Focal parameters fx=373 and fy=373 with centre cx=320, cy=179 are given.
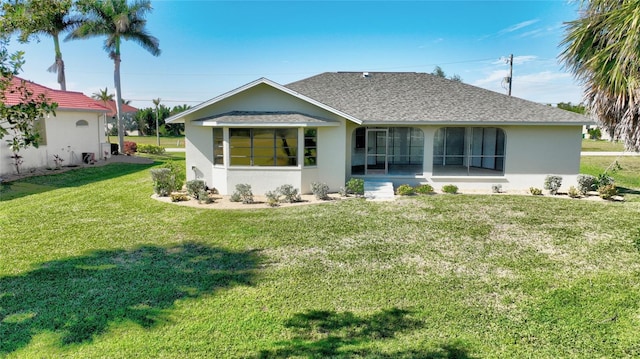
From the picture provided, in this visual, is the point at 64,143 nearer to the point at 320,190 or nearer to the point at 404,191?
the point at 320,190

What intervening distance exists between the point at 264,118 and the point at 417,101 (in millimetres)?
8285

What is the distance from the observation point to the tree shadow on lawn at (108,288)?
18.5ft

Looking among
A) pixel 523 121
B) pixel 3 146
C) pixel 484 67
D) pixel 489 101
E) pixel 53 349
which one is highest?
pixel 484 67

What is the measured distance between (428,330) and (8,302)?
6.95 meters

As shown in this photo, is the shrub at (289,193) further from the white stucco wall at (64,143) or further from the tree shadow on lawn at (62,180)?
the white stucco wall at (64,143)

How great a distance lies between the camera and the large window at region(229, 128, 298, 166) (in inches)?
602

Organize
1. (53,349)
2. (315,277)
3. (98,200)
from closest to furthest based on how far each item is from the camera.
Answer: (53,349) → (315,277) → (98,200)

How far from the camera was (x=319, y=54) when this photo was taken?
28188mm

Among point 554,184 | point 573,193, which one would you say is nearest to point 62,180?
point 554,184

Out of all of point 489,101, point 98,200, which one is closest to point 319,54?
point 489,101

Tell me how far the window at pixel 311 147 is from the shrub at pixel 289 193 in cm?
161

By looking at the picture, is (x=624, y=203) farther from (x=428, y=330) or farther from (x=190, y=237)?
(x=190, y=237)

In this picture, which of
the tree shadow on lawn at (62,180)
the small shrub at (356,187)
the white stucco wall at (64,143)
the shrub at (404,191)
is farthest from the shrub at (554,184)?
the white stucco wall at (64,143)

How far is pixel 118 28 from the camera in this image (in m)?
29.4
